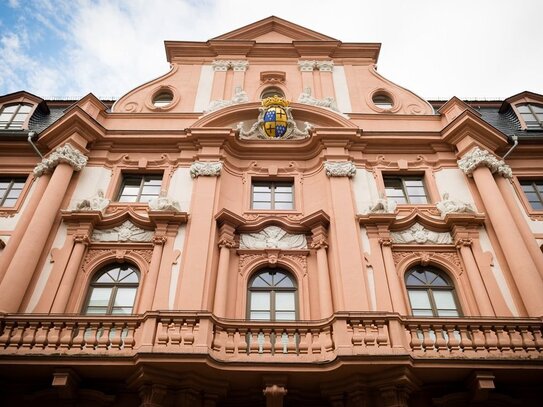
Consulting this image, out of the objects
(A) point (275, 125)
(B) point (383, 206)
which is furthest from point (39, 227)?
(B) point (383, 206)

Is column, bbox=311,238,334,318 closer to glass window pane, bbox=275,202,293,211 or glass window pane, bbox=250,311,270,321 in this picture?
glass window pane, bbox=250,311,270,321

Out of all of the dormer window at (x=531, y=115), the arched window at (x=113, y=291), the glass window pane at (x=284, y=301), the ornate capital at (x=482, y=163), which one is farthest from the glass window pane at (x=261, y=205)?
the dormer window at (x=531, y=115)

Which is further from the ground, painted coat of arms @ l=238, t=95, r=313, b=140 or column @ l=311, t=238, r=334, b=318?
painted coat of arms @ l=238, t=95, r=313, b=140

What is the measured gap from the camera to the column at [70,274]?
40.1 feet

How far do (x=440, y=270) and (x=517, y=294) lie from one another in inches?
79.7

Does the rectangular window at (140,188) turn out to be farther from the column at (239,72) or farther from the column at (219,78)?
the column at (239,72)

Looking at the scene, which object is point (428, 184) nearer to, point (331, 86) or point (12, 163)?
point (331, 86)

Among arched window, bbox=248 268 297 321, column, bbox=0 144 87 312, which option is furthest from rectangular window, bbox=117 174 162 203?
arched window, bbox=248 268 297 321

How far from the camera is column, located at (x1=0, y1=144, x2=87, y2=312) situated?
39.5 feet

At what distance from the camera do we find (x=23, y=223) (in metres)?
14.0

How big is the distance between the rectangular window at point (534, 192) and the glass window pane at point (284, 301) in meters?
8.40

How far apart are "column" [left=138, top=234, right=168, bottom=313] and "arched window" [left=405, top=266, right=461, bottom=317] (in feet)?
22.3

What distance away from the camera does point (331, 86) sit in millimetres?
18828

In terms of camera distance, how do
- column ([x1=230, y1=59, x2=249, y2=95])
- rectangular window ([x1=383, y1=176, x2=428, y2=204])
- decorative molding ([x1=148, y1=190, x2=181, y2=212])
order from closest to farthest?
decorative molding ([x1=148, y1=190, x2=181, y2=212]) < rectangular window ([x1=383, y1=176, x2=428, y2=204]) < column ([x1=230, y1=59, x2=249, y2=95])
